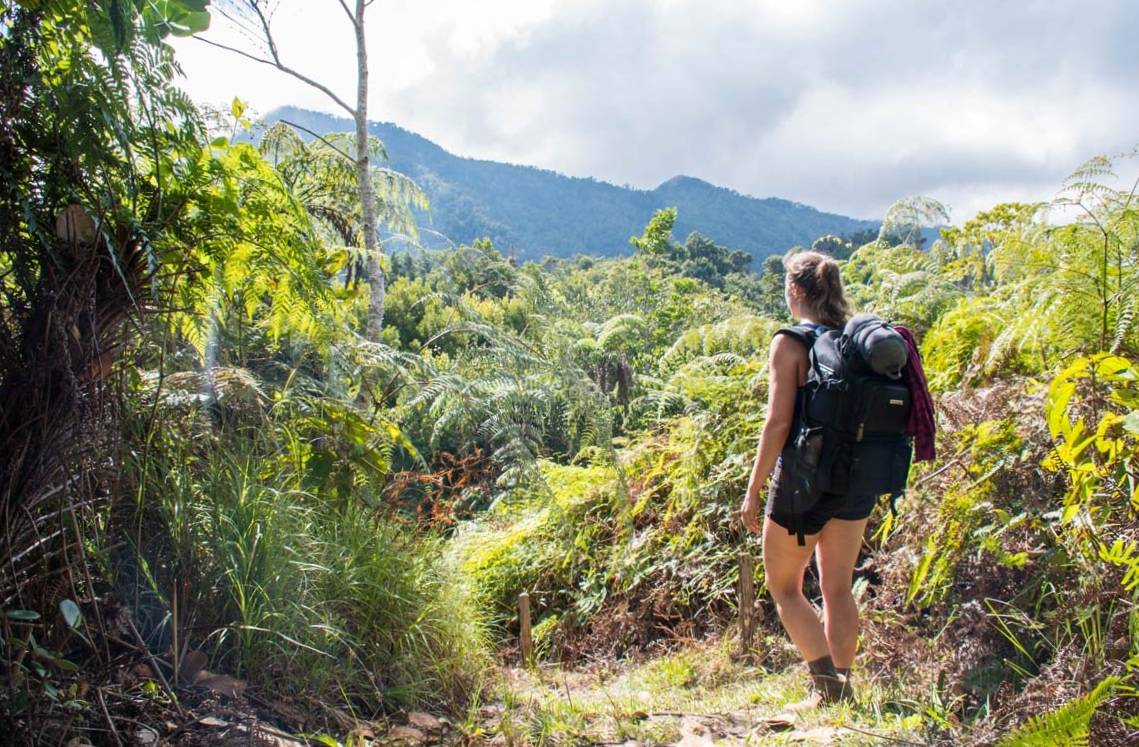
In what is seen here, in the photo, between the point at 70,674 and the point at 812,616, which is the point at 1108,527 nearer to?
the point at 812,616

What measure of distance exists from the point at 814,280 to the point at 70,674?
277 cm

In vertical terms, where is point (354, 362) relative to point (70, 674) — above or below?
above

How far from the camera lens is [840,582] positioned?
10.3 ft

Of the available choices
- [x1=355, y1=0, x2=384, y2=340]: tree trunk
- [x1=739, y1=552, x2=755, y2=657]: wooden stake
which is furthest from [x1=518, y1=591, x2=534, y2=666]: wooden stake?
[x1=355, y1=0, x2=384, y2=340]: tree trunk

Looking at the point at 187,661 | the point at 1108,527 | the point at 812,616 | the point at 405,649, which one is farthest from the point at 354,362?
the point at 1108,527

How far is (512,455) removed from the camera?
4.12 m

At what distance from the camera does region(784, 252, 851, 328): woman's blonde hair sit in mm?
3238

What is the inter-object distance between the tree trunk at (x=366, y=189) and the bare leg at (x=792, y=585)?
3.26m

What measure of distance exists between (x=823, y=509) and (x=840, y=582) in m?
0.33

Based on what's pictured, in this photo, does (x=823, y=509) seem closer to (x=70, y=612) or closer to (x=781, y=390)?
(x=781, y=390)

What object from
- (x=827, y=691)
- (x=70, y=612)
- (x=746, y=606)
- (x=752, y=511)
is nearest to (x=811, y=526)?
(x=752, y=511)

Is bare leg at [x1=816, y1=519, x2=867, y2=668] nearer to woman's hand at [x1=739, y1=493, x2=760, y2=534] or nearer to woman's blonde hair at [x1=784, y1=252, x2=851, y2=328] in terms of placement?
woman's hand at [x1=739, y1=493, x2=760, y2=534]

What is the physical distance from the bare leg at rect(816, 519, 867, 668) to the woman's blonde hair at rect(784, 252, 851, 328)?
80 centimetres

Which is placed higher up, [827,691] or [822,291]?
[822,291]
